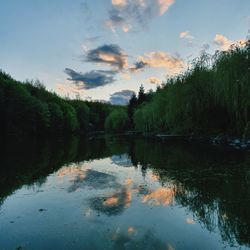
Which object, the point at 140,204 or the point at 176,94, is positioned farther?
the point at 176,94

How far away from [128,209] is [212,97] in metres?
26.8

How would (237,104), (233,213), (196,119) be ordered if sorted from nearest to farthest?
(233,213) → (237,104) → (196,119)

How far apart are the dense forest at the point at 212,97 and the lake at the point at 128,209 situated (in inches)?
347

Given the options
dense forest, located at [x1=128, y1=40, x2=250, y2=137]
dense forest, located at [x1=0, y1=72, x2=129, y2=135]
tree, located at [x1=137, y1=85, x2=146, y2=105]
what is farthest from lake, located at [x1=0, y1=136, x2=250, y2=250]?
tree, located at [x1=137, y1=85, x2=146, y2=105]

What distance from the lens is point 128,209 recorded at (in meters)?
10.1

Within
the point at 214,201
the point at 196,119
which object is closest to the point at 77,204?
the point at 214,201

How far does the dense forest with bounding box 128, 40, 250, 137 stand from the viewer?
23.8 meters

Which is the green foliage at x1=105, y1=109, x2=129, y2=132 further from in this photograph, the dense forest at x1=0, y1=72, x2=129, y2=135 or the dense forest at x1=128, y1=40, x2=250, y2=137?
the dense forest at x1=128, y1=40, x2=250, y2=137

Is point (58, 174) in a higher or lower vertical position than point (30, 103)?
lower

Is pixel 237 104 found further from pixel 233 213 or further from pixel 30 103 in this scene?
pixel 30 103

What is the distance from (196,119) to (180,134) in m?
7.47

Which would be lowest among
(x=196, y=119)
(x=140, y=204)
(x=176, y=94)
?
(x=140, y=204)

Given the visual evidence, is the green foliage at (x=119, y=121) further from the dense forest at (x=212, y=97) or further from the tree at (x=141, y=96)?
the dense forest at (x=212, y=97)

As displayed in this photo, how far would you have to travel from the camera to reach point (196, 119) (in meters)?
38.6
